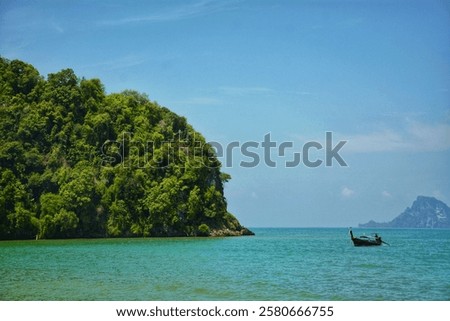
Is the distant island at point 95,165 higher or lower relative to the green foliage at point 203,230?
higher

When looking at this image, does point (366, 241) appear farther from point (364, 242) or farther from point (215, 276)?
point (215, 276)

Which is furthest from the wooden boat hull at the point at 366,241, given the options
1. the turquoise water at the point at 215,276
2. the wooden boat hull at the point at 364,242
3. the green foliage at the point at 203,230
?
the green foliage at the point at 203,230

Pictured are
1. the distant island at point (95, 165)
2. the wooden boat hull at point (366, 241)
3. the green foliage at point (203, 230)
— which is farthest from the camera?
the green foliage at point (203, 230)

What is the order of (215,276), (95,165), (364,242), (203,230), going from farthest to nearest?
(203,230) → (95,165) → (364,242) → (215,276)

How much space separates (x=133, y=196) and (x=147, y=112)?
18.5 ft

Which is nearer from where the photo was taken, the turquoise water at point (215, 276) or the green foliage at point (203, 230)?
the turquoise water at point (215, 276)

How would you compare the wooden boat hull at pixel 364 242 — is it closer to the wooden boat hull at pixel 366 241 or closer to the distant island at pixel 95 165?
the wooden boat hull at pixel 366 241

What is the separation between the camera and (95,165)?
34500mm

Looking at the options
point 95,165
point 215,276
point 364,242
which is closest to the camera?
point 215,276

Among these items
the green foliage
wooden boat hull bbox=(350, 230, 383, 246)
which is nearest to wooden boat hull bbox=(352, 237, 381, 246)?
wooden boat hull bbox=(350, 230, 383, 246)

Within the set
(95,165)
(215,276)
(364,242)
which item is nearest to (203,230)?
(95,165)

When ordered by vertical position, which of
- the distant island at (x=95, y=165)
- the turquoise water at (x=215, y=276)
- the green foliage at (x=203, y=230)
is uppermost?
the distant island at (x=95, y=165)

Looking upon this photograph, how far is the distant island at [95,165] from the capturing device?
107 ft
